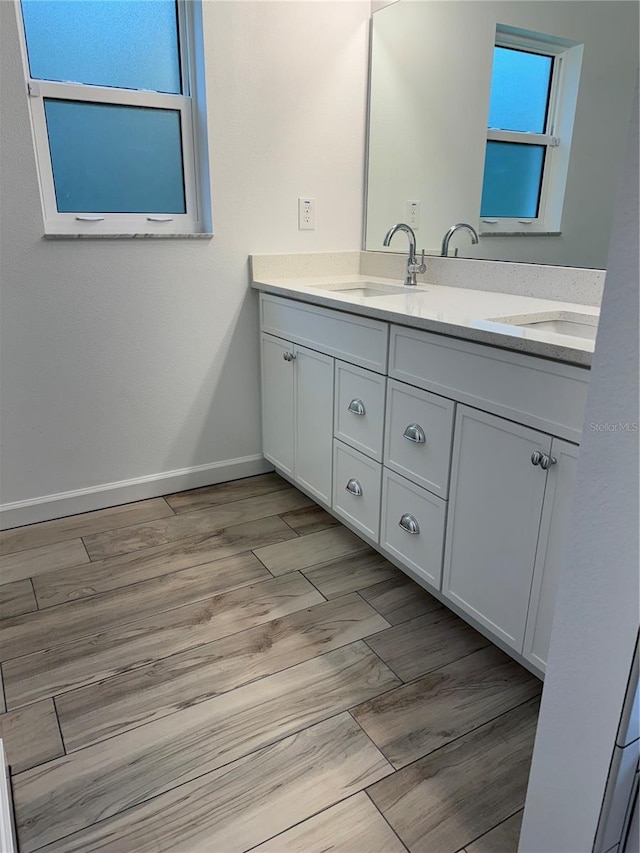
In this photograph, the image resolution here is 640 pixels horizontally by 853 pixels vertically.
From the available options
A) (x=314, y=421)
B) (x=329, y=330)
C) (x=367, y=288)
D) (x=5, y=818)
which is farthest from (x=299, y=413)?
(x=5, y=818)

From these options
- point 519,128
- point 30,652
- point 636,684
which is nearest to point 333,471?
point 30,652

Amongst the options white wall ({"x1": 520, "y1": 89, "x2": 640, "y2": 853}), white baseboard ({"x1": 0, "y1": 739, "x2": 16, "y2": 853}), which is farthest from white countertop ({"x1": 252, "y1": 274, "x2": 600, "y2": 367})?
white baseboard ({"x1": 0, "y1": 739, "x2": 16, "y2": 853})

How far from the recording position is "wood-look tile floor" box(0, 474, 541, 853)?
1.19 m

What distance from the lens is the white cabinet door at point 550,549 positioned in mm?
1294

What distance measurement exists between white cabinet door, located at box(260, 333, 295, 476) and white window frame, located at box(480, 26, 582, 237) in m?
0.98

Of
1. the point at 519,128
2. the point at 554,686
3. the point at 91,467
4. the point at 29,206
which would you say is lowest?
the point at 91,467

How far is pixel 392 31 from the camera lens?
2.37 metres

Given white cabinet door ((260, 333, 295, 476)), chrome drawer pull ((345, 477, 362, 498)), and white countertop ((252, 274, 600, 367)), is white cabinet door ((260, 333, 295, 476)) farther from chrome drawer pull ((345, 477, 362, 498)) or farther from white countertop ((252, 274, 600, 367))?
chrome drawer pull ((345, 477, 362, 498))

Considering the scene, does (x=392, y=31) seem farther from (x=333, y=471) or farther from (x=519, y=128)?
(x=333, y=471)

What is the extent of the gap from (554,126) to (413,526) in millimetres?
1276

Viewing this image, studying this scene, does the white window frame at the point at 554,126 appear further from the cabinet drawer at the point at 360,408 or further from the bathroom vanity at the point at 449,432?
the cabinet drawer at the point at 360,408

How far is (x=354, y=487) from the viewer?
2.06 metres

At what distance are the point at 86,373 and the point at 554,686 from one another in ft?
6.26

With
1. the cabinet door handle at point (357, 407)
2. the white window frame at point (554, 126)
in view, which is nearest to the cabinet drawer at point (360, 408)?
the cabinet door handle at point (357, 407)
